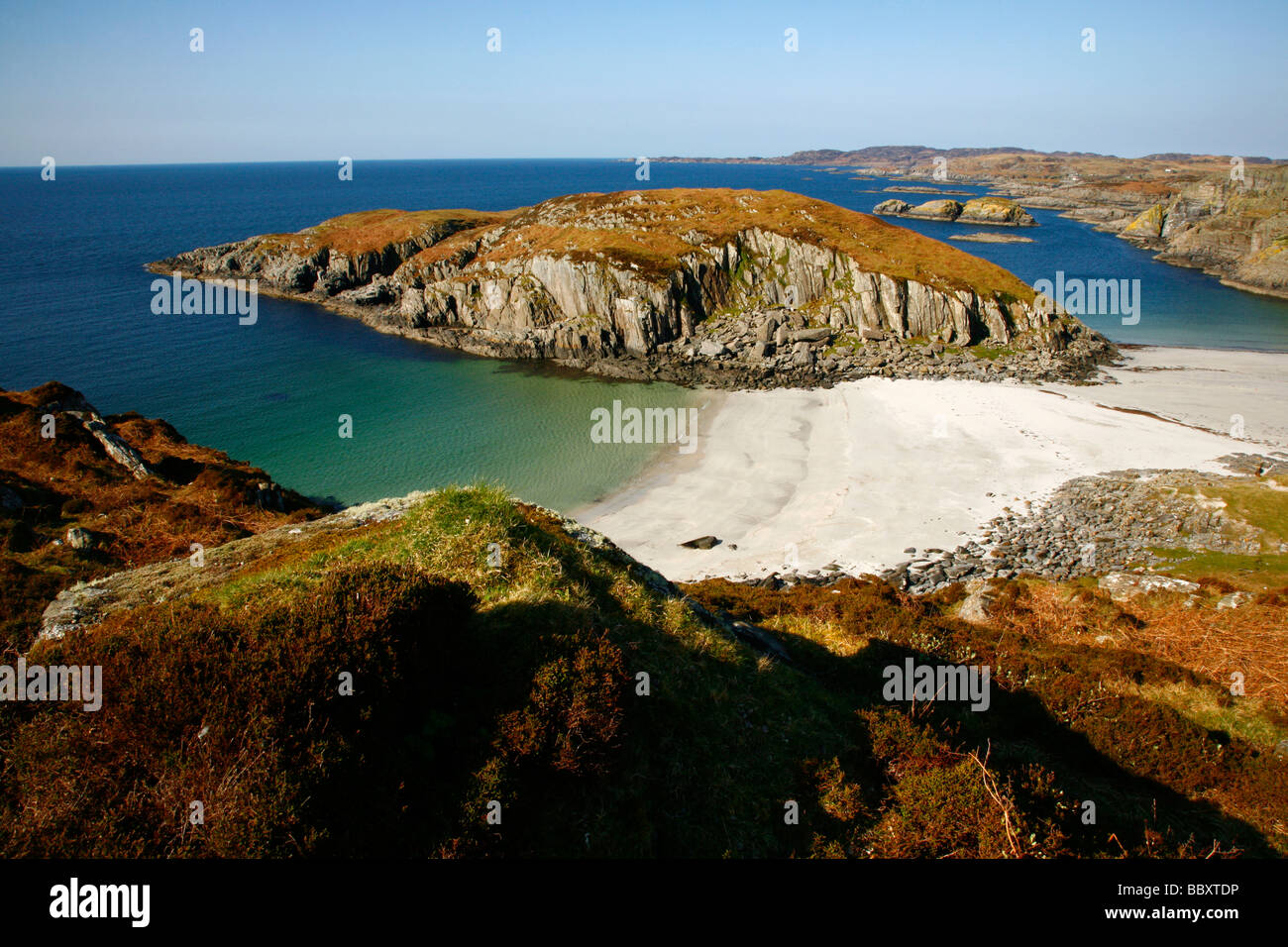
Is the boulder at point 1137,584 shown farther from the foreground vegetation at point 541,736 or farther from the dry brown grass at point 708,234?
the dry brown grass at point 708,234

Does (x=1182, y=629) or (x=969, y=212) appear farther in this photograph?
(x=969, y=212)

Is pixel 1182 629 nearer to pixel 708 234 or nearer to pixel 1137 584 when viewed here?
pixel 1137 584

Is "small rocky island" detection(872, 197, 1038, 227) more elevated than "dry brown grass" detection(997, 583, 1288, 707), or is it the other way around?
"small rocky island" detection(872, 197, 1038, 227)


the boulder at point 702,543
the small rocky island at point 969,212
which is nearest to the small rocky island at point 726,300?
the boulder at point 702,543

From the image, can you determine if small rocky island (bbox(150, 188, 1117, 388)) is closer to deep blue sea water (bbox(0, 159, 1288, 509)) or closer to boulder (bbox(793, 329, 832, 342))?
boulder (bbox(793, 329, 832, 342))

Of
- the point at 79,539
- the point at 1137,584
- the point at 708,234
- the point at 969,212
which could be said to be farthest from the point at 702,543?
the point at 969,212

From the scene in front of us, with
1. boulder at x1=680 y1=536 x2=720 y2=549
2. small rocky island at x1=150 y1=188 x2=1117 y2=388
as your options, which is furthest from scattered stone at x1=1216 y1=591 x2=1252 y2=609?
small rocky island at x1=150 y1=188 x2=1117 y2=388
